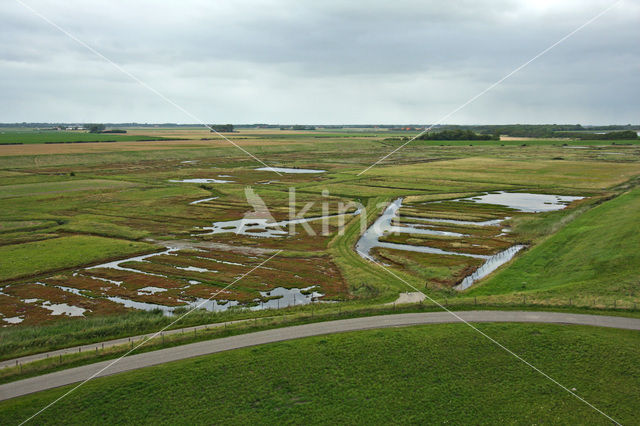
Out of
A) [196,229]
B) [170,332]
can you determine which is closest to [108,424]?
[170,332]

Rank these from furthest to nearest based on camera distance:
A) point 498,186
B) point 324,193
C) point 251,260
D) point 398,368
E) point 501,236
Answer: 1. point 498,186
2. point 324,193
3. point 501,236
4. point 251,260
5. point 398,368

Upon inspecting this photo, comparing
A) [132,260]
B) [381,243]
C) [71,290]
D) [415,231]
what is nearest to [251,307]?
[71,290]

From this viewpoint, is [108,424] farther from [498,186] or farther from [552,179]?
[552,179]

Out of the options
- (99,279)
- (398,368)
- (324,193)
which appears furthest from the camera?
(324,193)

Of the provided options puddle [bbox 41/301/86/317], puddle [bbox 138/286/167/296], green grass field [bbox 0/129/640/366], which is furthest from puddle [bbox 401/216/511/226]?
puddle [bbox 41/301/86/317]

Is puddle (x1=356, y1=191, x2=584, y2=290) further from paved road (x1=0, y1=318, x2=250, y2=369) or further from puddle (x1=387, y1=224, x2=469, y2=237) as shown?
paved road (x1=0, y1=318, x2=250, y2=369)

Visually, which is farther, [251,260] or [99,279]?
[251,260]
